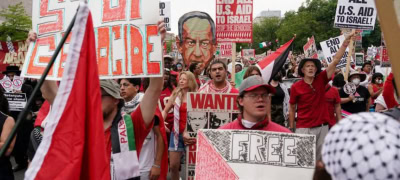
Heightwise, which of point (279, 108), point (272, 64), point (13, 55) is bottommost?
point (279, 108)

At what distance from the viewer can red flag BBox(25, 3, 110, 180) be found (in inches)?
82.4

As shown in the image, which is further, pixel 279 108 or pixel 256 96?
pixel 279 108

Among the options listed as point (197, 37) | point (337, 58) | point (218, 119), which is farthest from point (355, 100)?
point (218, 119)

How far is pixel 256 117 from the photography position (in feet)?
10.5

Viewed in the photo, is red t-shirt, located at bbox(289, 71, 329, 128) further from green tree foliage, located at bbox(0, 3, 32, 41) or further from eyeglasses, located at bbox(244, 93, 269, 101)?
green tree foliage, located at bbox(0, 3, 32, 41)

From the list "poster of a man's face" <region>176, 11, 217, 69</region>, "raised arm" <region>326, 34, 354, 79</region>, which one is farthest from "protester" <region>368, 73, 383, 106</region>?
"poster of a man's face" <region>176, 11, 217, 69</region>

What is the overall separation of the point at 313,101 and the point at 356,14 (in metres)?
4.26

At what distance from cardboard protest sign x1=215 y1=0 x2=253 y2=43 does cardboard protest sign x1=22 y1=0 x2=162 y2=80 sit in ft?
12.6

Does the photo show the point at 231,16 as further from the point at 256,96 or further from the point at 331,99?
the point at 256,96

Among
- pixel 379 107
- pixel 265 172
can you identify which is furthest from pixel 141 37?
pixel 379 107

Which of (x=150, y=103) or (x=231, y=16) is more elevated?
(x=231, y=16)

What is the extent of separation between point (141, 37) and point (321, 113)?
3.88 m

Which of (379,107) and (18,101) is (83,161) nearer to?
(379,107)

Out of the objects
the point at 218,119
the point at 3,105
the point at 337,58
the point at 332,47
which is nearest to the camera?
the point at 3,105
